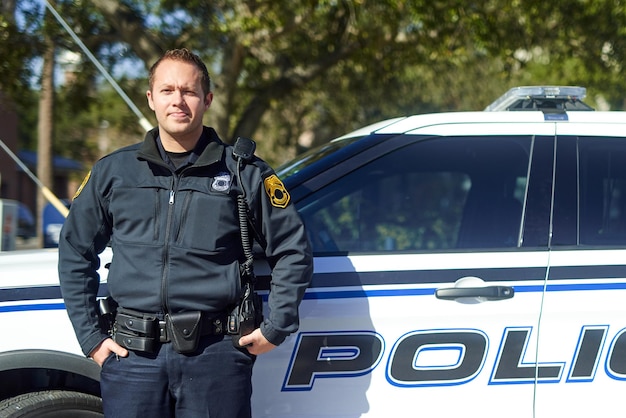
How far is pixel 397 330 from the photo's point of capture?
9.45 ft

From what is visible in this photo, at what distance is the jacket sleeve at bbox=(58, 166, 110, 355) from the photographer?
2486 millimetres

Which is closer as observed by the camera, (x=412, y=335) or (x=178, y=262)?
(x=178, y=262)

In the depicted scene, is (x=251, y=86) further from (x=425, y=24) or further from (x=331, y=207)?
(x=331, y=207)

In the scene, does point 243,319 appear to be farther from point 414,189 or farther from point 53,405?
point 414,189

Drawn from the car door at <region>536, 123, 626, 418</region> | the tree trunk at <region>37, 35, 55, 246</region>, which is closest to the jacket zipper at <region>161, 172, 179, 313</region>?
the car door at <region>536, 123, 626, 418</region>

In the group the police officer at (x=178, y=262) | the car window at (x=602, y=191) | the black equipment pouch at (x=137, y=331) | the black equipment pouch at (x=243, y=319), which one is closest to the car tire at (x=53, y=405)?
the police officer at (x=178, y=262)

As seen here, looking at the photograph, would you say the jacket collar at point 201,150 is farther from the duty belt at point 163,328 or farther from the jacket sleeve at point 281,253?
the duty belt at point 163,328

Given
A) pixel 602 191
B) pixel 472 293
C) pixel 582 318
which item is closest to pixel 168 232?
pixel 472 293

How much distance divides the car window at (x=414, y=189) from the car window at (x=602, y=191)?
0.79ft

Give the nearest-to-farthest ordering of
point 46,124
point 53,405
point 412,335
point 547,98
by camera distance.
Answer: point 53,405 < point 412,335 < point 547,98 < point 46,124

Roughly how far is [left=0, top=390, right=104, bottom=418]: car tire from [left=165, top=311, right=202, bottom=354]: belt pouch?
0.62 metres

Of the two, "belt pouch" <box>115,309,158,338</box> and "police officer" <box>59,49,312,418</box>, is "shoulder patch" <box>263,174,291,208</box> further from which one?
"belt pouch" <box>115,309,158,338</box>

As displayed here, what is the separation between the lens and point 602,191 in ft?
10.8

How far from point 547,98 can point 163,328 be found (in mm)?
1986
